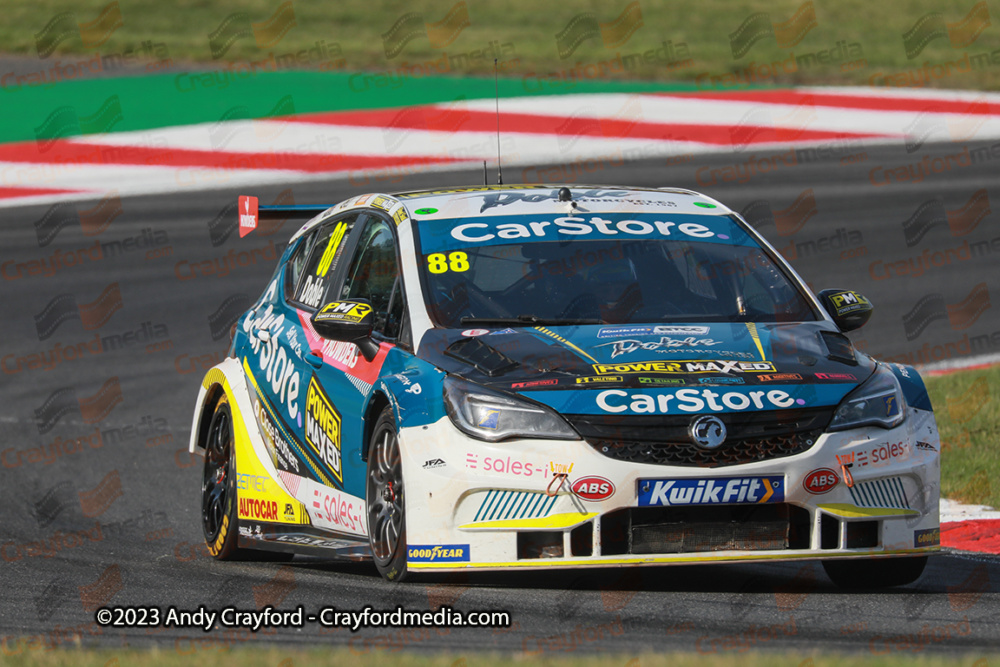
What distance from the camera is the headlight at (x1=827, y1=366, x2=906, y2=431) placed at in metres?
5.61

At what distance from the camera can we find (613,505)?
5352 mm

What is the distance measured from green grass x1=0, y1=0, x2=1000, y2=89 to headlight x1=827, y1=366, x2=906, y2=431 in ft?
43.3

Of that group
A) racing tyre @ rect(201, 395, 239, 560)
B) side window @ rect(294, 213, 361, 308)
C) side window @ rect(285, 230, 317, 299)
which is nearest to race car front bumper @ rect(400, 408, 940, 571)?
side window @ rect(294, 213, 361, 308)

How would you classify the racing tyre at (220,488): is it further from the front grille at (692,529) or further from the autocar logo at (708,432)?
the autocar logo at (708,432)

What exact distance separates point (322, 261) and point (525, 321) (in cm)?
153

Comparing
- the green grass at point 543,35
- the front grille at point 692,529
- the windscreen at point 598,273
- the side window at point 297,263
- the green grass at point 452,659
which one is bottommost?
A: the green grass at point 452,659

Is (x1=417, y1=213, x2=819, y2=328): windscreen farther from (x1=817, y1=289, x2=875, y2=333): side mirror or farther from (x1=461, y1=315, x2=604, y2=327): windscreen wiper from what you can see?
(x1=817, y1=289, x2=875, y2=333): side mirror

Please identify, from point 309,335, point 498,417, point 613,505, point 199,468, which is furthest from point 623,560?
point 199,468

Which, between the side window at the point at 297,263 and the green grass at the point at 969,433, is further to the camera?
the green grass at the point at 969,433

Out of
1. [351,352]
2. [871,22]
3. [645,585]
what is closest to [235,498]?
[351,352]

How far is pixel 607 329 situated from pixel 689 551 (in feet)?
3.25

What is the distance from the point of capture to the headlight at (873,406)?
561 cm

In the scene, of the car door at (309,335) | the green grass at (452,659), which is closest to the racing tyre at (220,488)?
the car door at (309,335)

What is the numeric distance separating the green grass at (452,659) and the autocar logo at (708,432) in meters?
1.11
